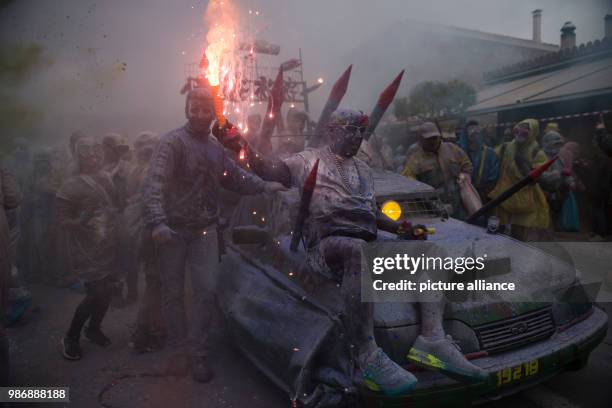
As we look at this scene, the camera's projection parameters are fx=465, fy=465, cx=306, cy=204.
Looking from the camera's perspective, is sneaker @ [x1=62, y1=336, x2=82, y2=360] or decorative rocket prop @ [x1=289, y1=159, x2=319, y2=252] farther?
sneaker @ [x1=62, y1=336, x2=82, y2=360]

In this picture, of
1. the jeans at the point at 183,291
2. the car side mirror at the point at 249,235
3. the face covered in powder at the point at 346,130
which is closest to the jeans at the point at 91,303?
the jeans at the point at 183,291

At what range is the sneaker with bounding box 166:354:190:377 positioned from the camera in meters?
4.02

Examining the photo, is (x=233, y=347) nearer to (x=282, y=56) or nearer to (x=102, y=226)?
(x=102, y=226)

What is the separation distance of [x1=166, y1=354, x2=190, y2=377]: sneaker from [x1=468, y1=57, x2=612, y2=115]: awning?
8913mm

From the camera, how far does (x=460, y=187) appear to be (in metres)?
5.32

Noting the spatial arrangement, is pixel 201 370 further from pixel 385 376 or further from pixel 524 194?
pixel 524 194

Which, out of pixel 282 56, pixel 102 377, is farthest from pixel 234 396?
pixel 282 56

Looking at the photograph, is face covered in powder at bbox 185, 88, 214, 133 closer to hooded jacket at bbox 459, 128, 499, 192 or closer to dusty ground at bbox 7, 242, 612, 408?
dusty ground at bbox 7, 242, 612, 408

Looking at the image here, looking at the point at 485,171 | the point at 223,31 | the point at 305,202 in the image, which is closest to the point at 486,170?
the point at 485,171

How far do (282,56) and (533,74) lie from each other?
7661 millimetres

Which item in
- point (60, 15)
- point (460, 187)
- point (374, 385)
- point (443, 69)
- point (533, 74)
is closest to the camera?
point (374, 385)

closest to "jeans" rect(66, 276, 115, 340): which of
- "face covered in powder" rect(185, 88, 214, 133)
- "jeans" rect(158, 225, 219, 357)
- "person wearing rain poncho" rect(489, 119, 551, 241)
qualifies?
"jeans" rect(158, 225, 219, 357)

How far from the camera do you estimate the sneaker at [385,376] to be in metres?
2.53

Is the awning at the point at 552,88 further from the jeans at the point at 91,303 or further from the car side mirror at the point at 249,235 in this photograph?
the jeans at the point at 91,303
